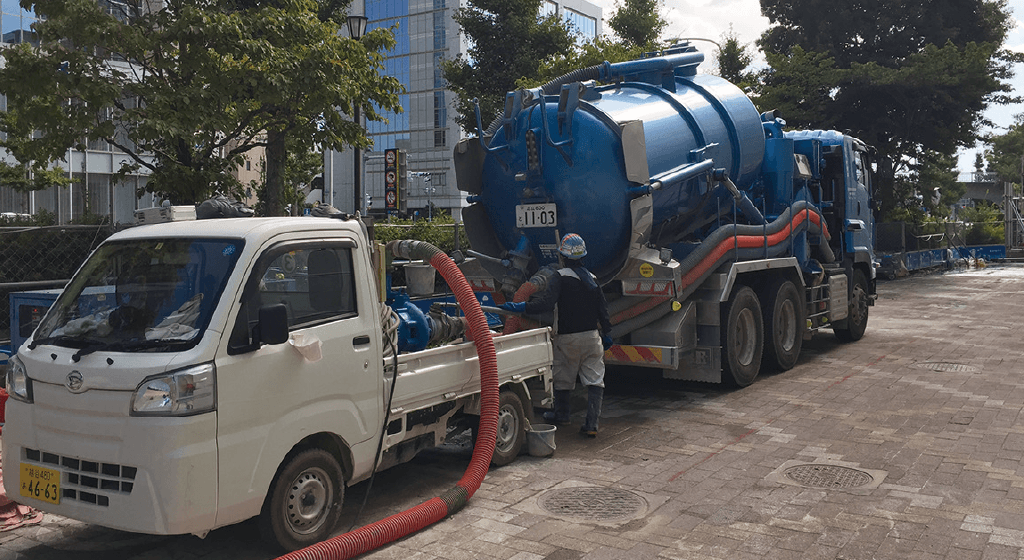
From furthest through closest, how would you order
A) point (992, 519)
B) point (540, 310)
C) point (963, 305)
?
1. point (963, 305)
2. point (540, 310)
3. point (992, 519)

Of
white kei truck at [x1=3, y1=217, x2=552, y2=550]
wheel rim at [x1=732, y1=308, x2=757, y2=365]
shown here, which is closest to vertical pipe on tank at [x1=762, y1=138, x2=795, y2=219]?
wheel rim at [x1=732, y1=308, x2=757, y2=365]

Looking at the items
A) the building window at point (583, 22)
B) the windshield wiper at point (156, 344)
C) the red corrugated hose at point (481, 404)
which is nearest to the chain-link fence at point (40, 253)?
the red corrugated hose at point (481, 404)

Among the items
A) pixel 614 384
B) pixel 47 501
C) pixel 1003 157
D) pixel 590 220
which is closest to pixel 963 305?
A: pixel 614 384

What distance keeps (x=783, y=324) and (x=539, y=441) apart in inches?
217

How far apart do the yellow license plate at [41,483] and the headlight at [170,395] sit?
709 millimetres

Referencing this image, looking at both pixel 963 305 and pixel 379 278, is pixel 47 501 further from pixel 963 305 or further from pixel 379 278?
pixel 963 305

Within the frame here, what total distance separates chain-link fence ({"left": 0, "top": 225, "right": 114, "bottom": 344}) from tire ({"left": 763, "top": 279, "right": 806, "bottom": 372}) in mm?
7914

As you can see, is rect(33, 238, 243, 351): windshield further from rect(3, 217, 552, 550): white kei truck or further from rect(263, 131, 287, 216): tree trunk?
rect(263, 131, 287, 216): tree trunk

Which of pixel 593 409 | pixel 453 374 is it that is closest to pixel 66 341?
pixel 453 374

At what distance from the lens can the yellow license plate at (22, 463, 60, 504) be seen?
15.2 ft

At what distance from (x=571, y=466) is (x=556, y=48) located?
28.1 m

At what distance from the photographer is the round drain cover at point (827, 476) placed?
6.57 meters

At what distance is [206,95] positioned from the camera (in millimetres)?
10344

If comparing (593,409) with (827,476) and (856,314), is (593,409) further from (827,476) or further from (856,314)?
(856,314)
